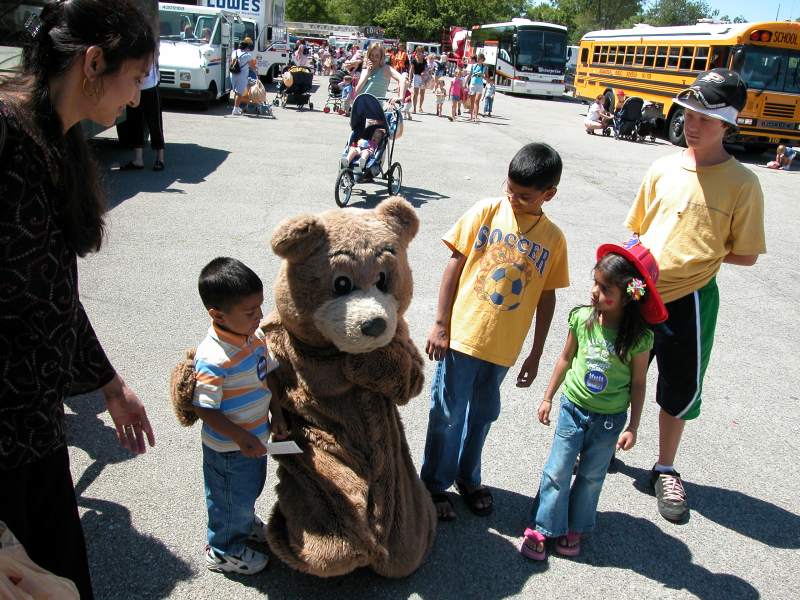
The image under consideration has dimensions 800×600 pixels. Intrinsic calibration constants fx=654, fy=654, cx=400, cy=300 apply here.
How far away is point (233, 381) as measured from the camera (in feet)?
7.48

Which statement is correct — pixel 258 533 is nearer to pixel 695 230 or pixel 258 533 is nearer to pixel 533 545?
pixel 533 545

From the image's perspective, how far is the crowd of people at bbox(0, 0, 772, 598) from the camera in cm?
152

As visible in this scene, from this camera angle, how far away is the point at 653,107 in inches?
783

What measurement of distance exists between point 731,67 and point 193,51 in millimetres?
12934

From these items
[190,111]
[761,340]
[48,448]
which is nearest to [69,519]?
[48,448]

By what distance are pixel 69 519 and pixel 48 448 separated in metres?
0.30

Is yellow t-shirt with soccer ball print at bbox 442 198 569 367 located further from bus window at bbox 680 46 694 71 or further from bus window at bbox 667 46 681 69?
bus window at bbox 667 46 681 69

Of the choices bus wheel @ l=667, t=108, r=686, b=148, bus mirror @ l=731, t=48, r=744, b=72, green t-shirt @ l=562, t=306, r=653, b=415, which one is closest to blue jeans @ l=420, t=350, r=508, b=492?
green t-shirt @ l=562, t=306, r=653, b=415

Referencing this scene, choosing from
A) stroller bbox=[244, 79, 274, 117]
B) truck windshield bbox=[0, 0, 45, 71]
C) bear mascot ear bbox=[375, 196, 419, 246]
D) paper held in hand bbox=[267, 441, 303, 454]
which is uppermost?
truck windshield bbox=[0, 0, 45, 71]

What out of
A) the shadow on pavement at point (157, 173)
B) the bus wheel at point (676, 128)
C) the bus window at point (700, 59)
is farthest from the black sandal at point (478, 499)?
the bus window at point (700, 59)

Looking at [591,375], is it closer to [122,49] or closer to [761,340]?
[122,49]

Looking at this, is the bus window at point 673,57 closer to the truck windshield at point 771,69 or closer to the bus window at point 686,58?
the bus window at point 686,58

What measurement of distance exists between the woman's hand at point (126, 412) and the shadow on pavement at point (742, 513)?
253 cm

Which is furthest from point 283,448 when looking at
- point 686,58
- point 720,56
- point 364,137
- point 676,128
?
point 686,58
